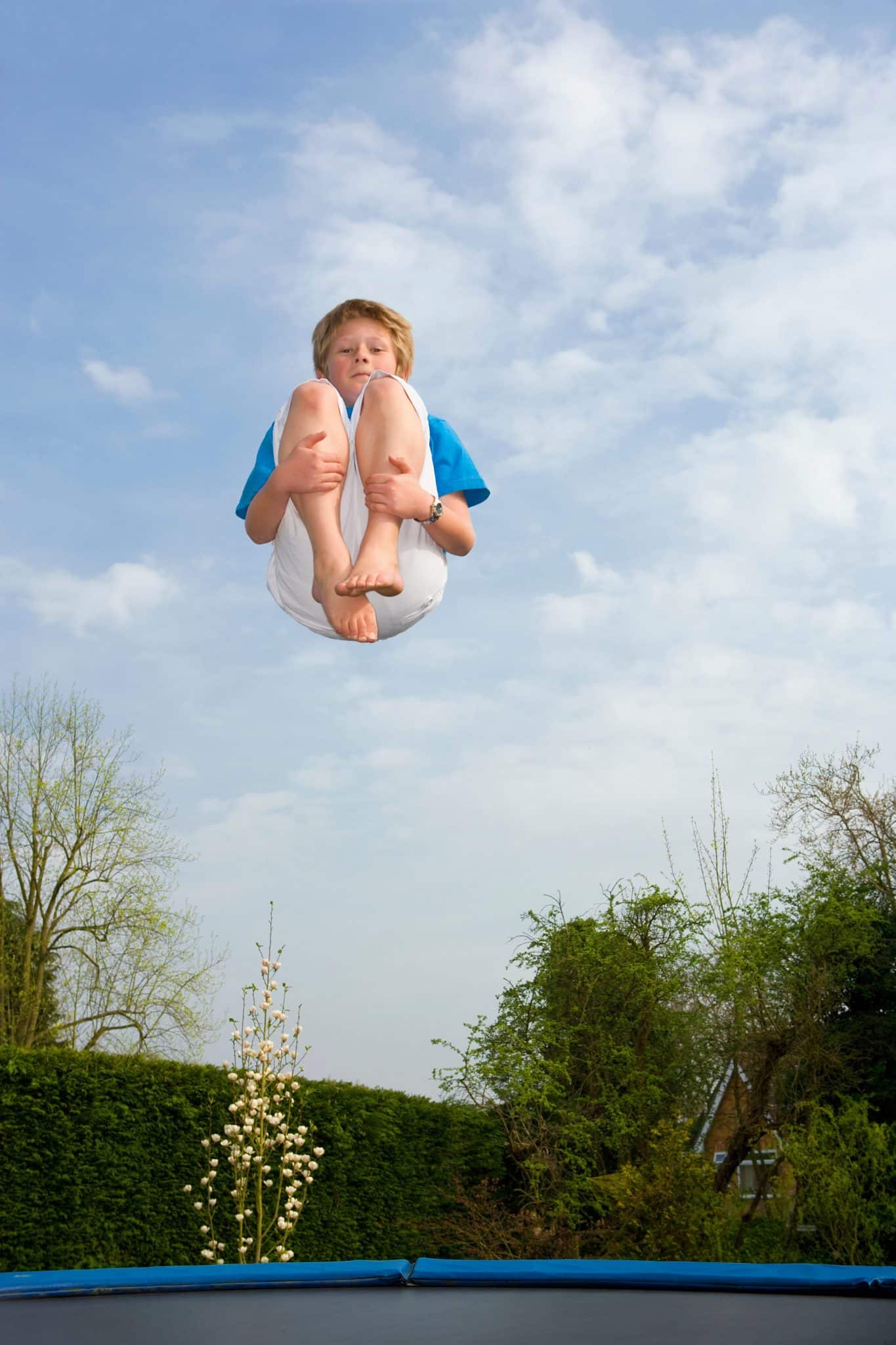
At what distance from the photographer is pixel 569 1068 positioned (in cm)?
840

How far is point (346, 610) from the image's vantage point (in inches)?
83.8

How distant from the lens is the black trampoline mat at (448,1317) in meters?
2.07

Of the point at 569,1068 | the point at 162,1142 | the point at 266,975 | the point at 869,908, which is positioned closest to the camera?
the point at 266,975

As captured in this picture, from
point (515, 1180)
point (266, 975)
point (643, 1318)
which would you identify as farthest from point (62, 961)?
point (643, 1318)

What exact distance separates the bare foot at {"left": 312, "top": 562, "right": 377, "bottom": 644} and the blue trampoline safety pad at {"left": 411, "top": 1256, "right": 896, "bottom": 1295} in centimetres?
178

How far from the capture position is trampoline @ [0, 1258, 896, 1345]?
2113 millimetres

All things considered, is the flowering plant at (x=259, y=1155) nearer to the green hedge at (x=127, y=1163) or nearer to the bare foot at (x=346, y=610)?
the green hedge at (x=127, y=1163)

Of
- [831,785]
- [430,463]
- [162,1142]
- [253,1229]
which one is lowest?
[253,1229]

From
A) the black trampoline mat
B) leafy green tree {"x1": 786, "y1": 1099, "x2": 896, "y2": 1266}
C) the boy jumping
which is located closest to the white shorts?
the boy jumping

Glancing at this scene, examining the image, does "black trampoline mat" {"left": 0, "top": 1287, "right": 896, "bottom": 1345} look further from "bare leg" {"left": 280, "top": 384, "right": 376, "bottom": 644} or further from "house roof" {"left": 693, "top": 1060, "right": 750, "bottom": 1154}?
"house roof" {"left": 693, "top": 1060, "right": 750, "bottom": 1154}

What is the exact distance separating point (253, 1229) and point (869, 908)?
559 cm

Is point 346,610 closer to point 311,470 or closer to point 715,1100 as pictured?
point 311,470

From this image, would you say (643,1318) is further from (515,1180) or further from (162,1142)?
(515,1180)

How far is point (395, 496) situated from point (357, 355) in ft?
1.43
